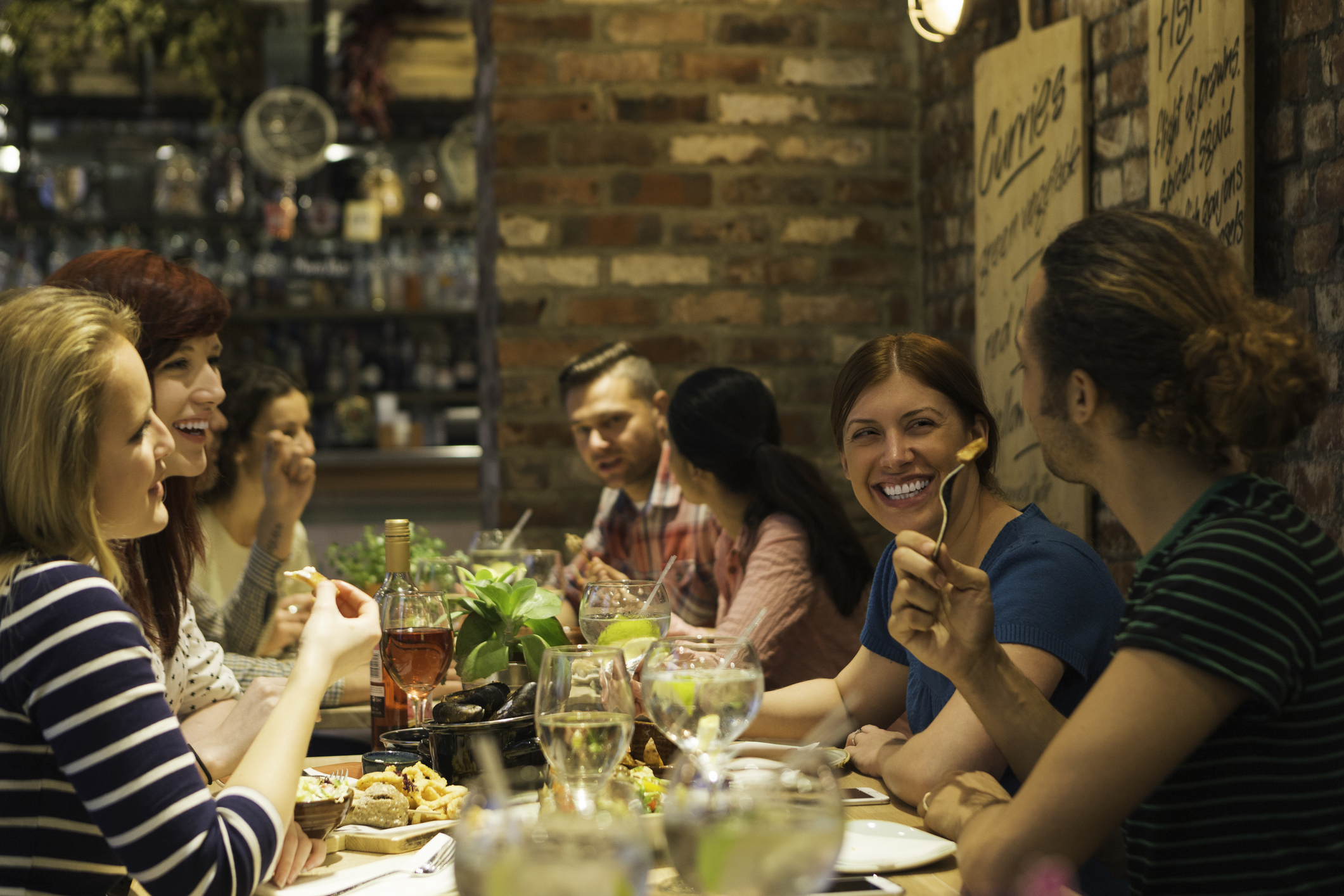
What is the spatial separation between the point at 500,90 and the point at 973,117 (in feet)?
4.14

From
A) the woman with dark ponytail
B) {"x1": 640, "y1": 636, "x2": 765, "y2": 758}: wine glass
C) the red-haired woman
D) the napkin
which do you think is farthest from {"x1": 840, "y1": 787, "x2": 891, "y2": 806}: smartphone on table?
the woman with dark ponytail

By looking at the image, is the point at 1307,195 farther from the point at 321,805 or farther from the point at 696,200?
the point at 696,200

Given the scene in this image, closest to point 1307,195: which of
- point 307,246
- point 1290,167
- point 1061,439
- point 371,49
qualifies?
point 1290,167

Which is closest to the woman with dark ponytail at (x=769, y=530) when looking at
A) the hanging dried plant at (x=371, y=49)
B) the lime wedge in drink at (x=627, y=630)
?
the lime wedge in drink at (x=627, y=630)

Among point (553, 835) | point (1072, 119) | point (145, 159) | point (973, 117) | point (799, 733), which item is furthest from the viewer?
point (145, 159)

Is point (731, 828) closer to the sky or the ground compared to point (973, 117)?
closer to the ground

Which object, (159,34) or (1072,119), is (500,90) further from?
(159,34)

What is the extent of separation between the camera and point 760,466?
8.44 feet

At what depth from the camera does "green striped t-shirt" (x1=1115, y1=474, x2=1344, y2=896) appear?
1055 mm

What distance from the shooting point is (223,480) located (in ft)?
10.8

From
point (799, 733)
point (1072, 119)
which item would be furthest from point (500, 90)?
point (799, 733)

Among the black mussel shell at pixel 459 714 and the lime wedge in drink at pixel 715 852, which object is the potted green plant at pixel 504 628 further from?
the lime wedge in drink at pixel 715 852

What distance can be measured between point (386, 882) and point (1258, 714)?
2.60 feet

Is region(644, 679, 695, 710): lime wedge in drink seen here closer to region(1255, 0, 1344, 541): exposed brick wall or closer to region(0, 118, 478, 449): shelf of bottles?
region(1255, 0, 1344, 541): exposed brick wall
